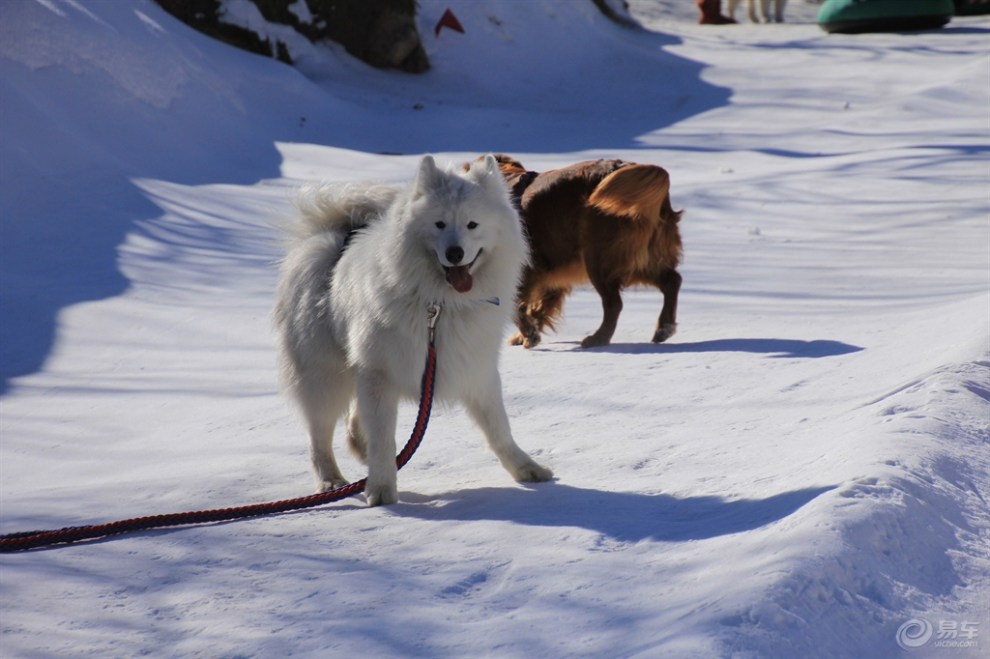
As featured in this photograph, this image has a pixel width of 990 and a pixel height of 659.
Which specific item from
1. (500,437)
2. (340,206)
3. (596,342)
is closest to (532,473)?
(500,437)

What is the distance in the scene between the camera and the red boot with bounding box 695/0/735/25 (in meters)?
23.7

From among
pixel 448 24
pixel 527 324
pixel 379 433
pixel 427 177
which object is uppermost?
pixel 448 24

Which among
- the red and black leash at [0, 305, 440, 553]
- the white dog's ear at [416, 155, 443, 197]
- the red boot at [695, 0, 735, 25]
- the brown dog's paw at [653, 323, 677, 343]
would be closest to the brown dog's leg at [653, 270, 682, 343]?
the brown dog's paw at [653, 323, 677, 343]

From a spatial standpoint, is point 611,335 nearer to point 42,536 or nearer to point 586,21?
point 42,536

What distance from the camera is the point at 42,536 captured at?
3.88 metres

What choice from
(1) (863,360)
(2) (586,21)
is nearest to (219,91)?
(2) (586,21)

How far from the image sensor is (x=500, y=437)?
14.7ft

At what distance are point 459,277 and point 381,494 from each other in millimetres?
865

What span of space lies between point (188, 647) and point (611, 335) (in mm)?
4193

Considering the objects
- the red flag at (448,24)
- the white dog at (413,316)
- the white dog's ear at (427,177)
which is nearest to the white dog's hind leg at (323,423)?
the white dog at (413,316)
